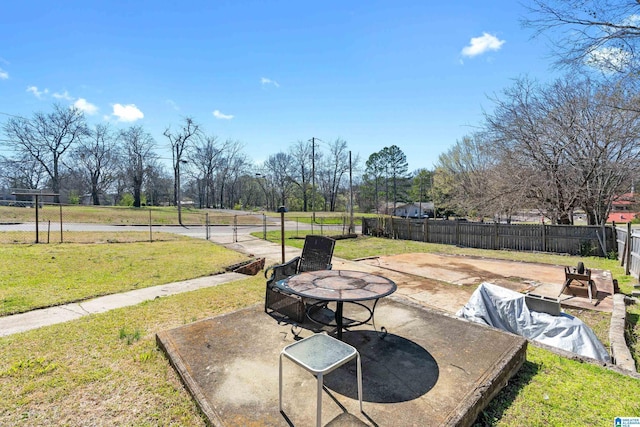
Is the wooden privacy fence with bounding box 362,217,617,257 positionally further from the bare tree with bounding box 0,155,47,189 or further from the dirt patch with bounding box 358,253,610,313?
the bare tree with bounding box 0,155,47,189

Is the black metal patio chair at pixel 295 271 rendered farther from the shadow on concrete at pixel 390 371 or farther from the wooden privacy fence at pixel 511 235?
the wooden privacy fence at pixel 511 235

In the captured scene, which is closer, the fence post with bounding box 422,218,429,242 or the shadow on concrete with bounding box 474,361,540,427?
the shadow on concrete with bounding box 474,361,540,427

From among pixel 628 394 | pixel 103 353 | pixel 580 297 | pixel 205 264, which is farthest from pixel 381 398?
pixel 205 264

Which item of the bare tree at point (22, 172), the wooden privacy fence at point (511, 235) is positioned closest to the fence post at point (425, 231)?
the wooden privacy fence at point (511, 235)

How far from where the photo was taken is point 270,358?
2.74 meters

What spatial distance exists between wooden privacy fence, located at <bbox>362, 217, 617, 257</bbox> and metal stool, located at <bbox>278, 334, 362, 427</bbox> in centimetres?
1256

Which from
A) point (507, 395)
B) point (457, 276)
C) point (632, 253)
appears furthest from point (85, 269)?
point (632, 253)

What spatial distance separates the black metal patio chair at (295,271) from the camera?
3.57m

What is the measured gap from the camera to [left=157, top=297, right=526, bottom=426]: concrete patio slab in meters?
2.03

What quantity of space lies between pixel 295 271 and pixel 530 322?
3124 millimetres

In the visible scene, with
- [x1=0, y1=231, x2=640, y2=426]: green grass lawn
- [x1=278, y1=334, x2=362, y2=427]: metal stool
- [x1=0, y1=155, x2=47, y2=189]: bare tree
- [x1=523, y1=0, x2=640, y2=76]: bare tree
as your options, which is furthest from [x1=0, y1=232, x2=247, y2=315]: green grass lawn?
[x1=0, y1=155, x2=47, y2=189]: bare tree

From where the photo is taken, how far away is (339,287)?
2.96 metres

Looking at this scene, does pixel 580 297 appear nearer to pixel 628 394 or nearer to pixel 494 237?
pixel 628 394

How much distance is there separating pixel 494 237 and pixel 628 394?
11589 mm
